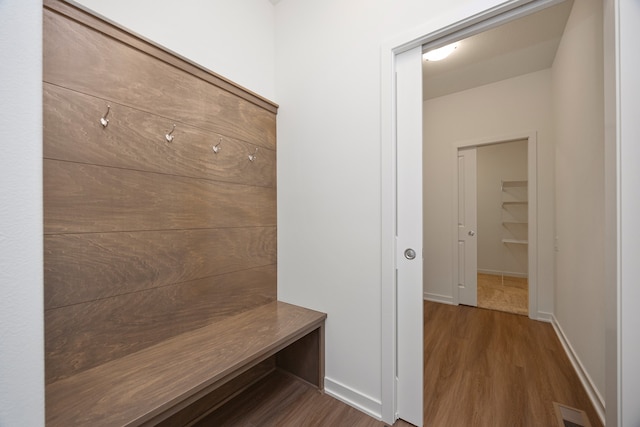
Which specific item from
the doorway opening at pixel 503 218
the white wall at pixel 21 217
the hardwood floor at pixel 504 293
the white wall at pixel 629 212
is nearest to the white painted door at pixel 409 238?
the white wall at pixel 629 212

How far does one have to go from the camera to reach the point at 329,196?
1717mm

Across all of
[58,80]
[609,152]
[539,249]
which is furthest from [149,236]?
[539,249]

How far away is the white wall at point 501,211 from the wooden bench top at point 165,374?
15.9 feet

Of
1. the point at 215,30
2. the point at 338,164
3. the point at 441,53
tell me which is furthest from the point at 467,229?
the point at 215,30

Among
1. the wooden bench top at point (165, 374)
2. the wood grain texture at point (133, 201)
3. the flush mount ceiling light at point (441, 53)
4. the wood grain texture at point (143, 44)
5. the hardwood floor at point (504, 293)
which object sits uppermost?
the flush mount ceiling light at point (441, 53)

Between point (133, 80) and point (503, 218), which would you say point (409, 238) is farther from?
point (503, 218)

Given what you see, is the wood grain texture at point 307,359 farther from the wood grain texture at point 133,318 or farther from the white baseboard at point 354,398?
the wood grain texture at point 133,318

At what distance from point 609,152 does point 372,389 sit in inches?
63.4

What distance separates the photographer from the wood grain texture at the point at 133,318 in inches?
40.8

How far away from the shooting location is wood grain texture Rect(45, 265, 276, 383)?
3.40ft

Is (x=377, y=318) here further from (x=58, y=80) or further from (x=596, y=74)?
(x=596, y=74)

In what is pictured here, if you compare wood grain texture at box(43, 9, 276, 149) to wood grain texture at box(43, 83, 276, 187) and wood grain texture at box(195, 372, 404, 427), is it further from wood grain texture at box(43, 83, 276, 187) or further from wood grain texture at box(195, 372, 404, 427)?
wood grain texture at box(195, 372, 404, 427)

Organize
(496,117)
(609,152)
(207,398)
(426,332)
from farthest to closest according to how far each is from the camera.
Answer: (496,117) → (426,332) → (207,398) → (609,152)

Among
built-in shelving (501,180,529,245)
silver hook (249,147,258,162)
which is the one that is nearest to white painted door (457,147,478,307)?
built-in shelving (501,180,529,245)
